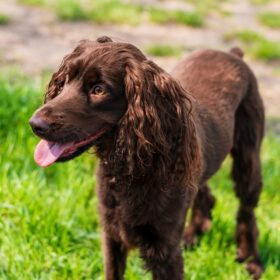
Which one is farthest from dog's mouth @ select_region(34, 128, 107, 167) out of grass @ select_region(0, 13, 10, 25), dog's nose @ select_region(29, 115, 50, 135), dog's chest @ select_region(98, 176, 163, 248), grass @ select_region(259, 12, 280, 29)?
grass @ select_region(259, 12, 280, 29)

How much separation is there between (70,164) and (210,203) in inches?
41.0

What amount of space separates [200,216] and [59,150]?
5.74ft

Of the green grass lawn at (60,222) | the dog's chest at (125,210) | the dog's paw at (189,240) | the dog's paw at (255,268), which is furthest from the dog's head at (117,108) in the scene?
the dog's paw at (255,268)

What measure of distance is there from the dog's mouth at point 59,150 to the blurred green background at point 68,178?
3.10 feet

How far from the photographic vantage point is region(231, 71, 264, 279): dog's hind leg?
152 inches

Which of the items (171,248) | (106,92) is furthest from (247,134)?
(106,92)

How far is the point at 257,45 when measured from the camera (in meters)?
8.02

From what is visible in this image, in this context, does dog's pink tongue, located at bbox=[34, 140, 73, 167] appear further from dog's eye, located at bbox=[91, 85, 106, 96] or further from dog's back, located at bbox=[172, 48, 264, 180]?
dog's back, located at bbox=[172, 48, 264, 180]

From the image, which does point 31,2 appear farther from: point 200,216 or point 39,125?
point 39,125

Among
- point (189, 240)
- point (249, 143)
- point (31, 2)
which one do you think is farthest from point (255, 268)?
point (31, 2)

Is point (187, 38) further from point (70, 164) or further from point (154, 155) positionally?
point (154, 155)

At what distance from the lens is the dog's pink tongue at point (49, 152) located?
261 centimetres

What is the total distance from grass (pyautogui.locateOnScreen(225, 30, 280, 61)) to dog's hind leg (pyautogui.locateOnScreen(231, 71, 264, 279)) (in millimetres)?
3937

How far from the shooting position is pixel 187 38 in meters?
8.30
